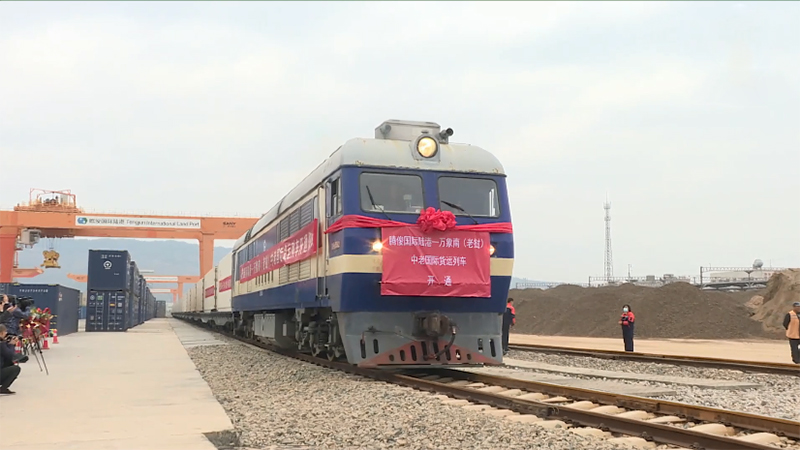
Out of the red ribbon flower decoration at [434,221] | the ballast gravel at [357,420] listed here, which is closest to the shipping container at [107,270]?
the ballast gravel at [357,420]

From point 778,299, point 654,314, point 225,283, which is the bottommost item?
point 654,314

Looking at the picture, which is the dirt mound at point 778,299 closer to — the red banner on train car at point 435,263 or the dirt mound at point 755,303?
the dirt mound at point 755,303

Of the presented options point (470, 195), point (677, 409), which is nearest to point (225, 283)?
point (470, 195)

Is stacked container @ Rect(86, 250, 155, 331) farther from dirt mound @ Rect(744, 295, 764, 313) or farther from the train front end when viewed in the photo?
dirt mound @ Rect(744, 295, 764, 313)

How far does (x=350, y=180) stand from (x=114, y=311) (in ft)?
90.3

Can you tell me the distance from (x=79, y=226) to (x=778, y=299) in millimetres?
40742

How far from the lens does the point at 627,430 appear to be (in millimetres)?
6422

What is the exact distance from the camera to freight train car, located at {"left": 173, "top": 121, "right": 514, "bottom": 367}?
10312 mm

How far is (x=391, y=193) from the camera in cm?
1074

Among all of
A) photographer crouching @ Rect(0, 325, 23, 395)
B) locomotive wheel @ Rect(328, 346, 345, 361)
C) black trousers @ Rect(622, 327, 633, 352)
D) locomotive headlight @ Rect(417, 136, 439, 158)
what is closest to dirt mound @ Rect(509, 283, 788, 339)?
black trousers @ Rect(622, 327, 633, 352)

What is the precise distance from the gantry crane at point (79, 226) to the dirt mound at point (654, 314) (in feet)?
63.0

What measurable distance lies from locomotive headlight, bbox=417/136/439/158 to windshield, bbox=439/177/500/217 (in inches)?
17.9

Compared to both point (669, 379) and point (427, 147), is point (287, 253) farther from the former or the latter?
point (669, 379)

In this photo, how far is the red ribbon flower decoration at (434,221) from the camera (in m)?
10.4
